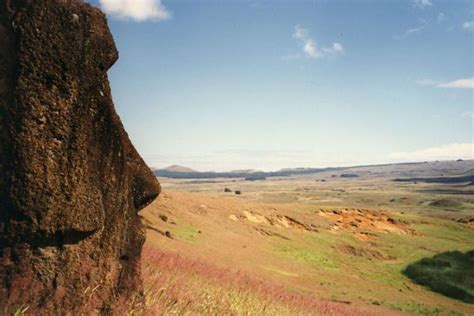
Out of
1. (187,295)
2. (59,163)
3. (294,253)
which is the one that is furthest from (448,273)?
(59,163)

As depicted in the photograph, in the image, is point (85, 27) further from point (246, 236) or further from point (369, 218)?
point (369, 218)

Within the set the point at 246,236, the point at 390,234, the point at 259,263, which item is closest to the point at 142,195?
the point at 259,263

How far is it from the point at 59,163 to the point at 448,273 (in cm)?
3084

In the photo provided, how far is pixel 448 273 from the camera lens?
29859 mm

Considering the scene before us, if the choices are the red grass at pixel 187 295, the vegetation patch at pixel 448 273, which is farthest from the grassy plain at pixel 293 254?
the vegetation patch at pixel 448 273

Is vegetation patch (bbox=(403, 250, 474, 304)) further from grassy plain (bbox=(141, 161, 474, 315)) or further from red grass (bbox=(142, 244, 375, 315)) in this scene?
red grass (bbox=(142, 244, 375, 315))

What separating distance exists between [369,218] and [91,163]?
43.5 metres

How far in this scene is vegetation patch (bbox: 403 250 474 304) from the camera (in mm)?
27250

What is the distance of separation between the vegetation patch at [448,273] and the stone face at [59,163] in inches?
1053

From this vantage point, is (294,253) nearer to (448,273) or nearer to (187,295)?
(448,273)

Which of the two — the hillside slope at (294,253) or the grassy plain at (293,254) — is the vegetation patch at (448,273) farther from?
the hillside slope at (294,253)

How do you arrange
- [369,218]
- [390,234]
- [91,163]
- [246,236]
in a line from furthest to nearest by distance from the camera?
[369,218] → [390,234] → [246,236] → [91,163]

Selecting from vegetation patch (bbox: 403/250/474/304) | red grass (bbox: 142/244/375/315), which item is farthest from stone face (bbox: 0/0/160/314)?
vegetation patch (bbox: 403/250/474/304)

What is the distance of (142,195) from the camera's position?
19.0 feet
